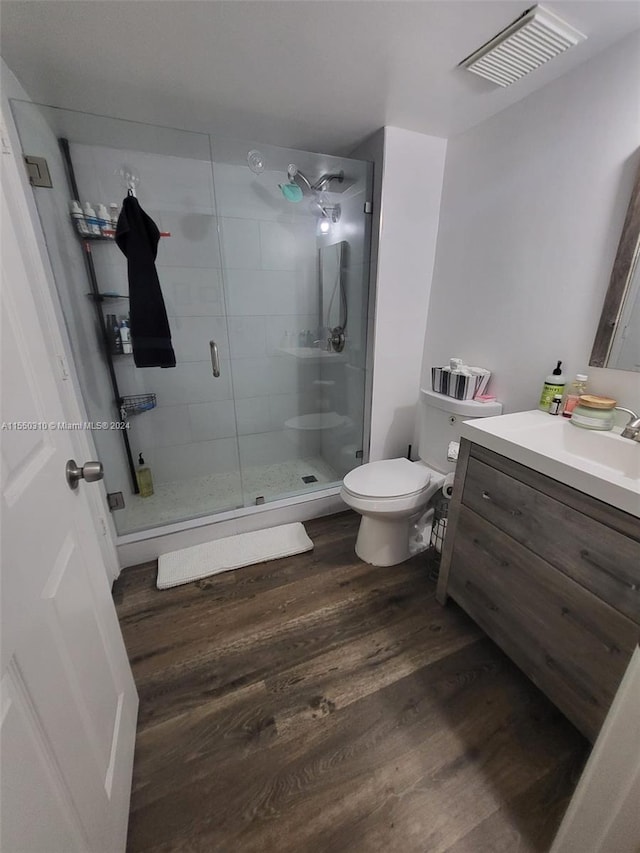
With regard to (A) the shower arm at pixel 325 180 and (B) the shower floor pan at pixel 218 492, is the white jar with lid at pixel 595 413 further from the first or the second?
(A) the shower arm at pixel 325 180

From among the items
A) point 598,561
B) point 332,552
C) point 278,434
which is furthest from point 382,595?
point 278,434

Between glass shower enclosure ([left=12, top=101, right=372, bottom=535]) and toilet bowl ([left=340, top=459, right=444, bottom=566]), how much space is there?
1.84 ft

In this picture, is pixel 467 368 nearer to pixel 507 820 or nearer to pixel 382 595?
pixel 382 595

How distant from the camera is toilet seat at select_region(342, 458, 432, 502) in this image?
1583 mm

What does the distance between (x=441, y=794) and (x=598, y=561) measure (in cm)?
79

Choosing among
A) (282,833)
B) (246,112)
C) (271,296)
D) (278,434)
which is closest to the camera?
(282,833)

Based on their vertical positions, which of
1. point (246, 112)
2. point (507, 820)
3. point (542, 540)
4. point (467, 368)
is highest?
point (246, 112)

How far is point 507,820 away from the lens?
0.92 meters

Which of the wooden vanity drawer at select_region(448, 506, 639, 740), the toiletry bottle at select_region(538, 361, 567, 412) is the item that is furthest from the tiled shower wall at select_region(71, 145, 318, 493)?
the wooden vanity drawer at select_region(448, 506, 639, 740)

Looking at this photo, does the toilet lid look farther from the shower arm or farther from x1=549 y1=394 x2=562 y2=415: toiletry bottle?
the shower arm

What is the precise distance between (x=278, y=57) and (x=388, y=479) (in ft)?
5.61

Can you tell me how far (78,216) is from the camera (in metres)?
1.74

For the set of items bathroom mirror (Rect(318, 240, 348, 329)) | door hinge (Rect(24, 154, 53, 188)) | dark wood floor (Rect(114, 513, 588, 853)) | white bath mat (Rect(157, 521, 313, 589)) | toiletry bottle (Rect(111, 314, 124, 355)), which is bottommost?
dark wood floor (Rect(114, 513, 588, 853))

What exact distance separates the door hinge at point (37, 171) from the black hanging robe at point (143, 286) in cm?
28
